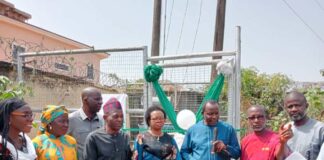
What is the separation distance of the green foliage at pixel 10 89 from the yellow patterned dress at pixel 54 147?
6.40 feet

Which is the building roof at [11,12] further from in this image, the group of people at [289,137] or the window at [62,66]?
the group of people at [289,137]

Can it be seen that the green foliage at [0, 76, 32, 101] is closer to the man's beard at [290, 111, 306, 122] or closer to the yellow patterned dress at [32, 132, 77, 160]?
the yellow patterned dress at [32, 132, 77, 160]

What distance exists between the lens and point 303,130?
348cm

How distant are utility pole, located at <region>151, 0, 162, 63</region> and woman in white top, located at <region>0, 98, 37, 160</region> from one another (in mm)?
7894

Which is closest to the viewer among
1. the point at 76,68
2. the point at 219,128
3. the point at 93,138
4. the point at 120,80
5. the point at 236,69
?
the point at 93,138

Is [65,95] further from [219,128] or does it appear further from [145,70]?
[219,128]

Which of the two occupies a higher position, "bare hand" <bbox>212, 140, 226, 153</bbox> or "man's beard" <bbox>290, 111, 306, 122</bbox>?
"man's beard" <bbox>290, 111, 306, 122</bbox>

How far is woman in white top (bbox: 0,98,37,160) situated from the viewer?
9.82 feet

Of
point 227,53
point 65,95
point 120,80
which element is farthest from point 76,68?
point 227,53

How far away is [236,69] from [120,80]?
1.57 meters

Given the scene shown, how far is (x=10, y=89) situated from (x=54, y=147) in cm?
243

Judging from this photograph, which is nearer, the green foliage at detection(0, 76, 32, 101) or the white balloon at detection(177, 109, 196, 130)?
the white balloon at detection(177, 109, 196, 130)

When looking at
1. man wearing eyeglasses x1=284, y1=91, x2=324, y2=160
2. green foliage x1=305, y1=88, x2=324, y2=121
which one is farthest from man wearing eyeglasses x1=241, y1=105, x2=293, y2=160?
green foliage x1=305, y1=88, x2=324, y2=121

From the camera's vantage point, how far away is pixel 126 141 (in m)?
3.55
